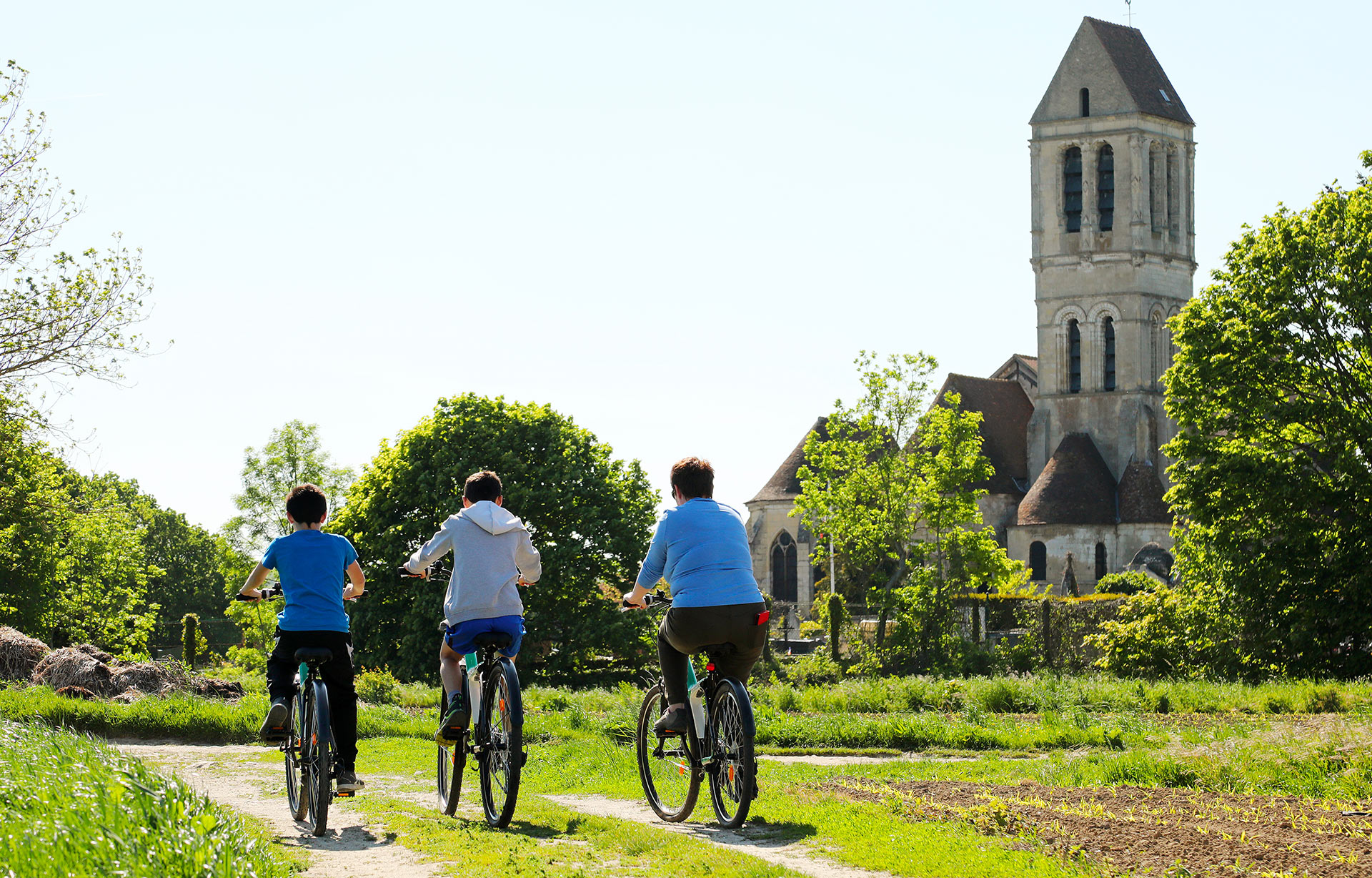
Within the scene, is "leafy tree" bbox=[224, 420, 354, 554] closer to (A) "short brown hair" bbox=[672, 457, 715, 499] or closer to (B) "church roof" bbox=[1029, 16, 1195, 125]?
(B) "church roof" bbox=[1029, 16, 1195, 125]

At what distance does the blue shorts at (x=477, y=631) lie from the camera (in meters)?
8.33

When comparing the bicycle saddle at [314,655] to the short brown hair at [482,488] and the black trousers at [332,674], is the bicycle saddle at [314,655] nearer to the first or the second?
the black trousers at [332,674]

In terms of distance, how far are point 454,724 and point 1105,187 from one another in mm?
61378

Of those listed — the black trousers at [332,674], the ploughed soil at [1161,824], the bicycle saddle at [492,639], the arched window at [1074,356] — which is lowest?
the ploughed soil at [1161,824]

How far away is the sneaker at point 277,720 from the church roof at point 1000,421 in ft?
190

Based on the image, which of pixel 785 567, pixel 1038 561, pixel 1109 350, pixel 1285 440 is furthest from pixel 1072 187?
pixel 1285 440

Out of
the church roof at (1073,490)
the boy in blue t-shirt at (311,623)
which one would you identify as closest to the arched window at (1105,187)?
the church roof at (1073,490)

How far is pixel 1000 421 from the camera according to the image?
68.4 meters

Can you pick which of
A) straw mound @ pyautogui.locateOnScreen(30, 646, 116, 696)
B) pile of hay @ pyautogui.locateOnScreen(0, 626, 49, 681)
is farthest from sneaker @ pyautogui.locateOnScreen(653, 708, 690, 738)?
pile of hay @ pyautogui.locateOnScreen(0, 626, 49, 681)

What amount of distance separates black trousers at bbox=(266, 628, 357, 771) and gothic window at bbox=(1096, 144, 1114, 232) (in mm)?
61088

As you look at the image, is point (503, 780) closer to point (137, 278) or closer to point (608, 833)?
point (608, 833)

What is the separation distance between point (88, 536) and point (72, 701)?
20970mm

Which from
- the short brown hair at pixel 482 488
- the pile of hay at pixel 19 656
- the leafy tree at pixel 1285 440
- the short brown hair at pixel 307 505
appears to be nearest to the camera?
the short brown hair at pixel 307 505

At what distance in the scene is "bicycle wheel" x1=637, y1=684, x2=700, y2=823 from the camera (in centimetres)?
805
